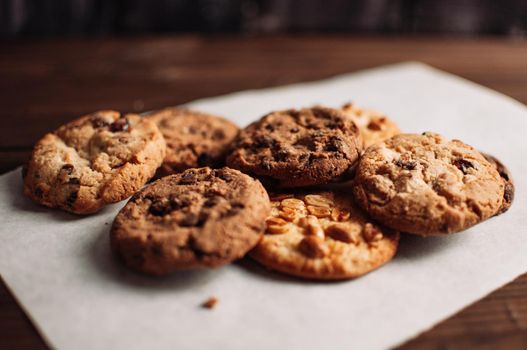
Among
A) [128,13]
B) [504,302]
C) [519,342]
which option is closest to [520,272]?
[504,302]

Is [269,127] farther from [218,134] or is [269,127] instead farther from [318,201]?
[318,201]

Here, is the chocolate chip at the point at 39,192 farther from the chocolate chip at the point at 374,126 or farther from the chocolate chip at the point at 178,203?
the chocolate chip at the point at 374,126

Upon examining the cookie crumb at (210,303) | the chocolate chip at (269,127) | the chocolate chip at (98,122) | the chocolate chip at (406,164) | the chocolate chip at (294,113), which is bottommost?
the cookie crumb at (210,303)

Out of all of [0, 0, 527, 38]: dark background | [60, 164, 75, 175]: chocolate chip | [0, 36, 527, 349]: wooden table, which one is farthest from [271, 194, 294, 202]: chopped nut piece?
[0, 0, 527, 38]: dark background

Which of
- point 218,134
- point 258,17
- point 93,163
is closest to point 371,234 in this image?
point 218,134

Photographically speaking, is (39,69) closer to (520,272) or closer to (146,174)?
(146,174)

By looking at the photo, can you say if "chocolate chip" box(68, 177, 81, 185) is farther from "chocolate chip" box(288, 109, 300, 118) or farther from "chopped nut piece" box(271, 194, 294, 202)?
"chocolate chip" box(288, 109, 300, 118)

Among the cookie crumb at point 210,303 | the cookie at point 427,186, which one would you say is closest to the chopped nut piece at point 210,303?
the cookie crumb at point 210,303
